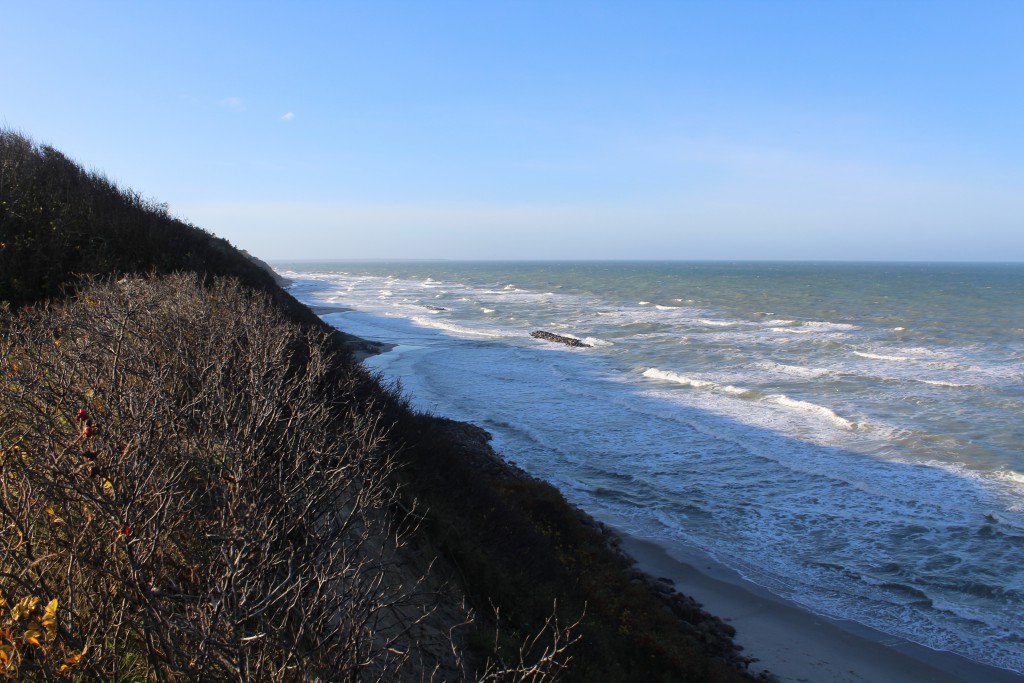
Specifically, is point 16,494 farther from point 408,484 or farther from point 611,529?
point 611,529

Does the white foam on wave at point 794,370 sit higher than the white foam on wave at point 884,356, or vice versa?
the white foam on wave at point 884,356

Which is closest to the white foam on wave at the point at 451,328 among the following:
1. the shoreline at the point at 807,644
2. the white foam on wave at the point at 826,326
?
the white foam on wave at the point at 826,326

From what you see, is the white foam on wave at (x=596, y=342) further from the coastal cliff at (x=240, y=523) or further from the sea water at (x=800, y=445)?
the coastal cliff at (x=240, y=523)

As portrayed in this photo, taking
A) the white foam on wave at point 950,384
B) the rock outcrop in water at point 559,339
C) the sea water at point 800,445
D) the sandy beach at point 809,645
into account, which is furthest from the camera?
the rock outcrop in water at point 559,339

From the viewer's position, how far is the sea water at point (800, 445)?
1147 centimetres

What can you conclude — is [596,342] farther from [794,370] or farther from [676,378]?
[794,370]

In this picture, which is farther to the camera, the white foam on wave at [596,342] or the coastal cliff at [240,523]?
the white foam on wave at [596,342]

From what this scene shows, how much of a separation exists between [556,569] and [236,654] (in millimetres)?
6781

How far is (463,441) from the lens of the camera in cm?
1628

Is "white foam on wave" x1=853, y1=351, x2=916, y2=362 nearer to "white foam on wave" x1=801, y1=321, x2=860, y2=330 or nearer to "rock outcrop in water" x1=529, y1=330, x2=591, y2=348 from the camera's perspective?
"white foam on wave" x1=801, y1=321, x2=860, y2=330

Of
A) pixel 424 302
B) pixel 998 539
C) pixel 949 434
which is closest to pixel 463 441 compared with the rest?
pixel 998 539

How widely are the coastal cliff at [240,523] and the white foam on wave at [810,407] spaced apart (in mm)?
11485

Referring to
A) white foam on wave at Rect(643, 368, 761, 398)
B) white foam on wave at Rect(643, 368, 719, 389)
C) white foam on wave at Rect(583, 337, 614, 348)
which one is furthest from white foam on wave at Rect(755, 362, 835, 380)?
white foam on wave at Rect(583, 337, 614, 348)

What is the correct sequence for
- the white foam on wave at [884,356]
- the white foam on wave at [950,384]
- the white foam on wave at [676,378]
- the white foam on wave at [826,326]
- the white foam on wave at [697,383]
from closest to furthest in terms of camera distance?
1. the white foam on wave at [697,383]
2. the white foam on wave at [950,384]
3. the white foam on wave at [676,378]
4. the white foam on wave at [884,356]
5. the white foam on wave at [826,326]
